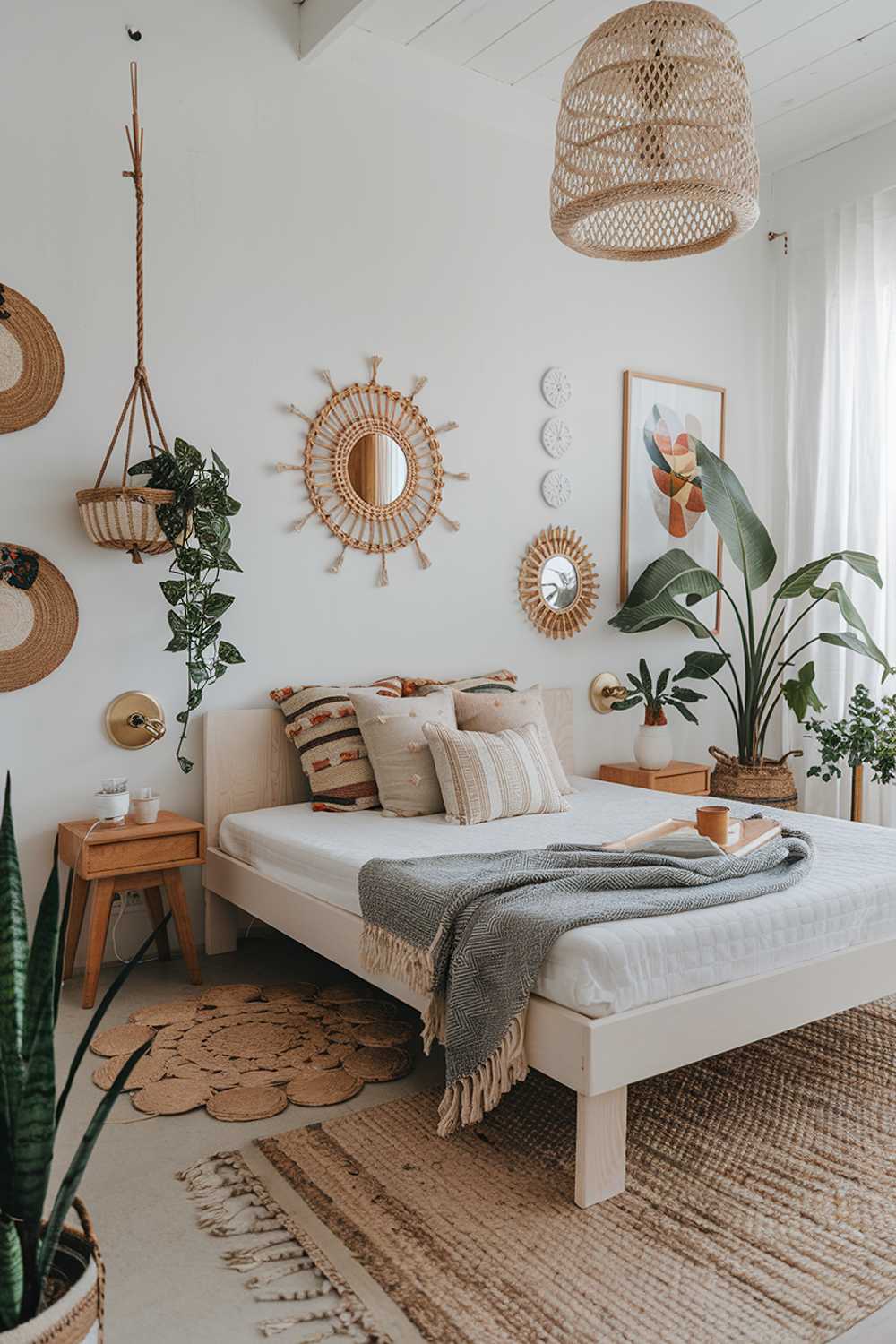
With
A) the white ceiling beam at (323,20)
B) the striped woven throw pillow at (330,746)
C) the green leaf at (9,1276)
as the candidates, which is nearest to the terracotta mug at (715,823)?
the striped woven throw pillow at (330,746)

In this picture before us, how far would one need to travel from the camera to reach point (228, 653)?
3256 mm

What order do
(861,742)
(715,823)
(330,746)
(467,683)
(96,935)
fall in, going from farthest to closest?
1. (861,742)
2. (467,683)
3. (330,746)
4. (96,935)
5. (715,823)

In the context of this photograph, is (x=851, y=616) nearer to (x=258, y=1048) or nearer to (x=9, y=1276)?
(x=258, y=1048)

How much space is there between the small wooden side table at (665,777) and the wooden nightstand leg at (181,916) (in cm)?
190

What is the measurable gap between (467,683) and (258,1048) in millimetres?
1666

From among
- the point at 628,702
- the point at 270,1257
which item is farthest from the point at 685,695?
the point at 270,1257

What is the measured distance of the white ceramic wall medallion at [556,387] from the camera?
432cm

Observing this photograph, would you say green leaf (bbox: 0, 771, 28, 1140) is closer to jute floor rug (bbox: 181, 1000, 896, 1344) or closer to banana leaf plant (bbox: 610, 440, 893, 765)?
jute floor rug (bbox: 181, 1000, 896, 1344)

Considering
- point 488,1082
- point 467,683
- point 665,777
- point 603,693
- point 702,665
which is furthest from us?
point 603,693

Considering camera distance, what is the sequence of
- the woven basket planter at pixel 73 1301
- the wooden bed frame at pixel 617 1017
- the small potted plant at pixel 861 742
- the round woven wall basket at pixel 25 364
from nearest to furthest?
the woven basket planter at pixel 73 1301, the wooden bed frame at pixel 617 1017, the round woven wall basket at pixel 25 364, the small potted plant at pixel 861 742

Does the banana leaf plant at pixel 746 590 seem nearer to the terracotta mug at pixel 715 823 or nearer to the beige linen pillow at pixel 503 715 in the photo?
the beige linen pillow at pixel 503 715

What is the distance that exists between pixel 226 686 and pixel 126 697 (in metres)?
0.35

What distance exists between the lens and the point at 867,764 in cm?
446

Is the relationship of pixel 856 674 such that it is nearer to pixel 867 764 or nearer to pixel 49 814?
pixel 867 764
